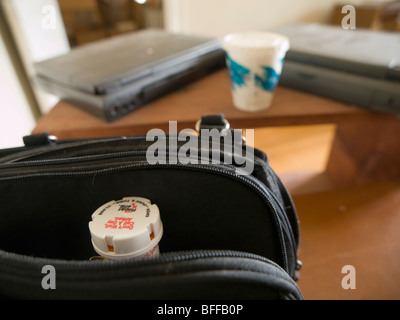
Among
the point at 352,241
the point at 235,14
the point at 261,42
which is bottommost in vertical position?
the point at 352,241

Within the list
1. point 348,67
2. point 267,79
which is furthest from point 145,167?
point 348,67

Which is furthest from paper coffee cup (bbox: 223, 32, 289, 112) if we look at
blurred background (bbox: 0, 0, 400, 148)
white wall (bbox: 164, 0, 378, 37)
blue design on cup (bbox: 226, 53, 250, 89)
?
white wall (bbox: 164, 0, 378, 37)

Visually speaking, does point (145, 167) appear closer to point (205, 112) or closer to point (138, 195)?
point (138, 195)

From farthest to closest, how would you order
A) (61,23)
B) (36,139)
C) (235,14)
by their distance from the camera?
(235,14) → (61,23) → (36,139)

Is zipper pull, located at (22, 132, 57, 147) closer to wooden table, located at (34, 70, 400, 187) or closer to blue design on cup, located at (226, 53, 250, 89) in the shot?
wooden table, located at (34, 70, 400, 187)

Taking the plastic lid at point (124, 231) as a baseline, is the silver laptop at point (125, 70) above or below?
above

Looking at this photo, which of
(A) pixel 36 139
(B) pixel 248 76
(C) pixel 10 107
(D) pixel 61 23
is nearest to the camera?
(A) pixel 36 139

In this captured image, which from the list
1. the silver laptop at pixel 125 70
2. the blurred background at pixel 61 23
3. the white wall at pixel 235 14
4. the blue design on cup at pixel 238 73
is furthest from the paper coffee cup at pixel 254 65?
the white wall at pixel 235 14

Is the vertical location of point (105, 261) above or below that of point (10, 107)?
above

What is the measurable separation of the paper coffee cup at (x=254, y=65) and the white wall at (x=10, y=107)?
2.32 feet

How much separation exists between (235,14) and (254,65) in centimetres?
116

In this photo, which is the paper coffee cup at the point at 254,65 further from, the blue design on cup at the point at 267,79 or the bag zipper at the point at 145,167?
the bag zipper at the point at 145,167

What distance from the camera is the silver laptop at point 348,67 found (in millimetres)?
461

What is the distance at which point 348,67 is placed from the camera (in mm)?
486
